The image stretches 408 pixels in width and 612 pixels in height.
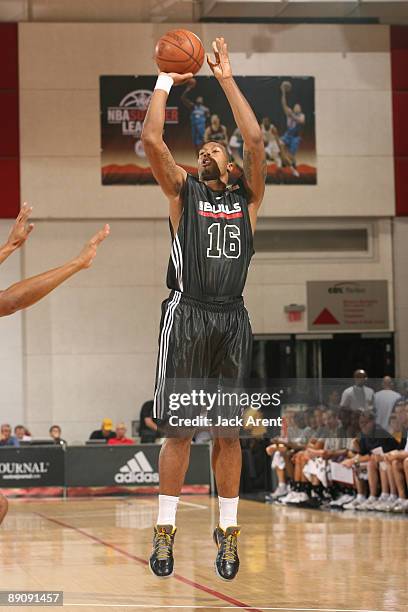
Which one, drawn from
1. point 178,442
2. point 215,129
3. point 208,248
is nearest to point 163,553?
point 178,442

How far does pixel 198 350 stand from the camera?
22.3 feet

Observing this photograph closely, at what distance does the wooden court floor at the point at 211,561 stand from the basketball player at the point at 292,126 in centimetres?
1086

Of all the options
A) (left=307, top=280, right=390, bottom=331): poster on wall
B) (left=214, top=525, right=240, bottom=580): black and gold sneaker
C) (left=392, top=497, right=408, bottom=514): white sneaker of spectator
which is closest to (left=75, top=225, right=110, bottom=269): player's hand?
(left=214, top=525, right=240, bottom=580): black and gold sneaker

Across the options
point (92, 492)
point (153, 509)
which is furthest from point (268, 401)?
point (92, 492)

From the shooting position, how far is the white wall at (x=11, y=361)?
922 inches

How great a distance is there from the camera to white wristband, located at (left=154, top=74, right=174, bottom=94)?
21.9ft

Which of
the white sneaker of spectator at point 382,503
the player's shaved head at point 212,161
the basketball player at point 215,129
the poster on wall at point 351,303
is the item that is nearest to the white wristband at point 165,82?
the player's shaved head at point 212,161

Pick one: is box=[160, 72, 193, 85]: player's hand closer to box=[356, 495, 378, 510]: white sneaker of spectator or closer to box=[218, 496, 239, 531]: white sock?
box=[218, 496, 239, 531]: white sock

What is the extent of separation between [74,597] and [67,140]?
17495 millimetres

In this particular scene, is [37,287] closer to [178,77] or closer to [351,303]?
[178,77]

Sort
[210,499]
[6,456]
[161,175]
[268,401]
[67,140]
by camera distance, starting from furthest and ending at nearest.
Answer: [67,140] < [6,456] < [210,499] < [268,401] < [161,175]

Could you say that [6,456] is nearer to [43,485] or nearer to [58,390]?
[43,485]

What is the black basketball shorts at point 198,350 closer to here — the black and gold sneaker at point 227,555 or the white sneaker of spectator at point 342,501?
the black and gold sneaker at point 227,555

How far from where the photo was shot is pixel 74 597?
23.9 feet
